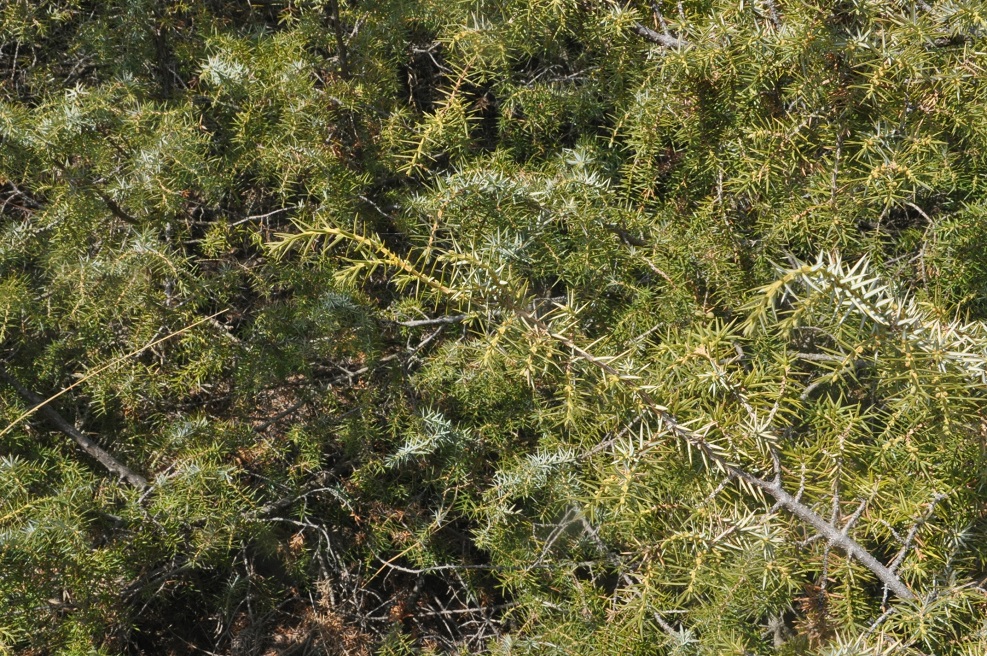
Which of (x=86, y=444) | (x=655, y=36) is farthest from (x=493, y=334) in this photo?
(x=86, y=444)

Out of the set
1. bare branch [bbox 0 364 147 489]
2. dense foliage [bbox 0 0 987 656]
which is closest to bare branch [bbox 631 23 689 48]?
dense foliage [bbox 0 0 987 656]

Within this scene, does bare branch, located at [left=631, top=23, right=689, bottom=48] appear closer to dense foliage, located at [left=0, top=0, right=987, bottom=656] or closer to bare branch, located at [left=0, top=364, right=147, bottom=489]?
dense foliage, located at [left=0, top=0, right=987, bottom=656]

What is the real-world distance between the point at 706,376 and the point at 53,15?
1.90 metres

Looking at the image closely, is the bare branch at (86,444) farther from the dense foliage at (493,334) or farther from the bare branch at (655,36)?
the bare branch at (655,36)

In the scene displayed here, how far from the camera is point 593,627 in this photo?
5.73 feet

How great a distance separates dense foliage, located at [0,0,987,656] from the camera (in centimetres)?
138

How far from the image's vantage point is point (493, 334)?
1446mm

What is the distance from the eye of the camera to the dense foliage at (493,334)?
54.3 inches

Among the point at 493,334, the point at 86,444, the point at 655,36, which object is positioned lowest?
the point at 86,444

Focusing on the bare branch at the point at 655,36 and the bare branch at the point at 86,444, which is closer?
the bare branch at the point at 655,36

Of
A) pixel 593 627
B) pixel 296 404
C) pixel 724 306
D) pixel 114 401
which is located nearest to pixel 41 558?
pixel 114 401

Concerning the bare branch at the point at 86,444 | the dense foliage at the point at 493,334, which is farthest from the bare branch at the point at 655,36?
the bare branch at the point at 86,444

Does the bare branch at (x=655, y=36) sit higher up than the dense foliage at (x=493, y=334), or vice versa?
the bare branch at (x=655, y=36)

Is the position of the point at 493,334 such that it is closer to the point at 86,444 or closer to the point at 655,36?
the point at 655,36
